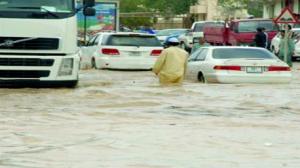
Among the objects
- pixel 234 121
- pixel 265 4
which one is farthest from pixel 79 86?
pixel 265 4

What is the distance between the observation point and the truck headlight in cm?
1842

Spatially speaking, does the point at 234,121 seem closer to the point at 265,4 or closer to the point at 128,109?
the point at 128,109

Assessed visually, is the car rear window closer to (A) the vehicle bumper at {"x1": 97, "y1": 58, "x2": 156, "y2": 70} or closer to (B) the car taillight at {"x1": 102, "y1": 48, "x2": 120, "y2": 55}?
(B) the car taillight at {"x1": 102, "y1": 48, "x2": 120, "y2": 55}

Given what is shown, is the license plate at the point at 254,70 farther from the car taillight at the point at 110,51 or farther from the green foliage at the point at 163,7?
the green foliage at the point at 163,7

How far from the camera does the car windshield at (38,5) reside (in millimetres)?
17859

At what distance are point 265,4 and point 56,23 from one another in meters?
61.0

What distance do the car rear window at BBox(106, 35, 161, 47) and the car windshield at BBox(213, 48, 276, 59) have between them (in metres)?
6.81

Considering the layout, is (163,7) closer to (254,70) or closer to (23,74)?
(254,70)

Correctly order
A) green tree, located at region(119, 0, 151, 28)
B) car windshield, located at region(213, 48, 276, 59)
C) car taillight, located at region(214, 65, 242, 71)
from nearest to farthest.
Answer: car taillight, located at region(214, 65, 242, 71), car windshield, located at region(213, 48, 276, 59), green tree, located at region(119, 0, 151, 28)

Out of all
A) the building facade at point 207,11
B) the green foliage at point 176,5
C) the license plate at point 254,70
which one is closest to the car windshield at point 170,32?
the building facade at point 207,11

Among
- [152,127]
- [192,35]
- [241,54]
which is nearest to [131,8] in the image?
[192,35]

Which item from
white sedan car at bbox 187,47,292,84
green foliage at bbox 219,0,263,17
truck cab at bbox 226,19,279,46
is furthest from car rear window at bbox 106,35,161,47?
green foliage at bbox 219,0,263,17

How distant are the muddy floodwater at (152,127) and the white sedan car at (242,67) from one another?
535mm

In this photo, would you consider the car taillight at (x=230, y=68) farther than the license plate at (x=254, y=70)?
No
